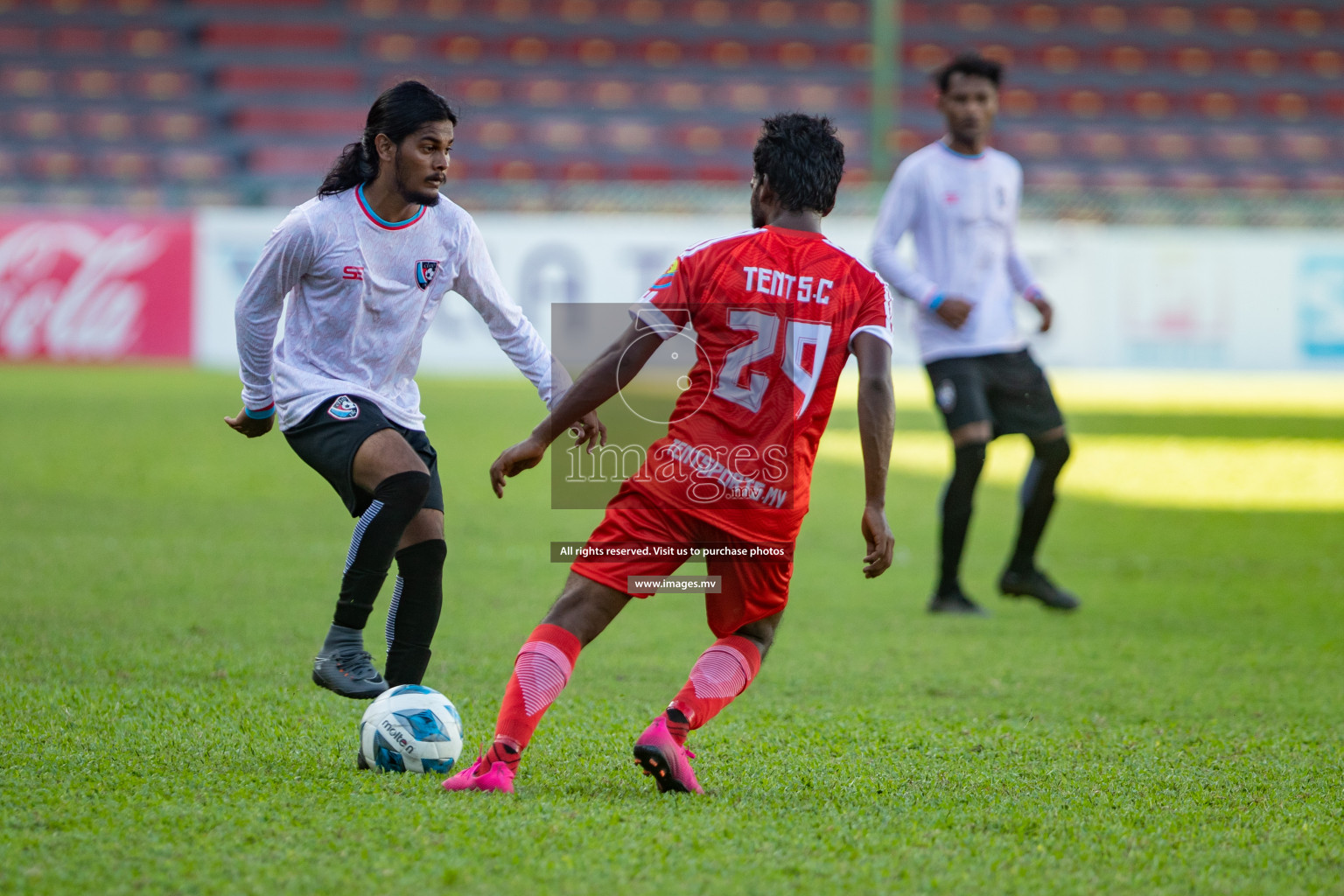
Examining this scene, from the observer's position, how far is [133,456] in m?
10.5

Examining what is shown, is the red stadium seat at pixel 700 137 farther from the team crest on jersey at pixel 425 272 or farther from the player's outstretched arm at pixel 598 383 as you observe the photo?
the player's outstretched arm at pixel 598 383

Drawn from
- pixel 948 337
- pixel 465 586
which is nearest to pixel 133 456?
pixel 465 586

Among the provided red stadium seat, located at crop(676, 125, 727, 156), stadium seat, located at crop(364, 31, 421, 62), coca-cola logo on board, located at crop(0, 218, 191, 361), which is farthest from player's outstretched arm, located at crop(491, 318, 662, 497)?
stadium seat, located at crop(364, 31, 421, 62)

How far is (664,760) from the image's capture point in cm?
320

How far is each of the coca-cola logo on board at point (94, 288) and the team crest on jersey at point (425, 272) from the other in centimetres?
1494

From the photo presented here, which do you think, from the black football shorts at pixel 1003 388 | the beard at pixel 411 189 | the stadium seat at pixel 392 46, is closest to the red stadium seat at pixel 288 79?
the stadium seat at pixel 392 46

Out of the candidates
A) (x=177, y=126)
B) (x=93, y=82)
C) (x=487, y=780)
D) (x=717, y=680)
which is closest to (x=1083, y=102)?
(x=177, y=126)

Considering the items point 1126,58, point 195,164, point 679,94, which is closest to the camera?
point 195,164

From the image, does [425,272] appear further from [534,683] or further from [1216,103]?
[1216,103]

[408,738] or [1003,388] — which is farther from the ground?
[1003,388]

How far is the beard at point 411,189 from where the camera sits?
3730mm

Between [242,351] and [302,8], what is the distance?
24.2 m

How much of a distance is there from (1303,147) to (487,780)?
2587cm

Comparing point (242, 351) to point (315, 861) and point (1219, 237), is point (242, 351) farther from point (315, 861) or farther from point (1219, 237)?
point (1219, 237)
